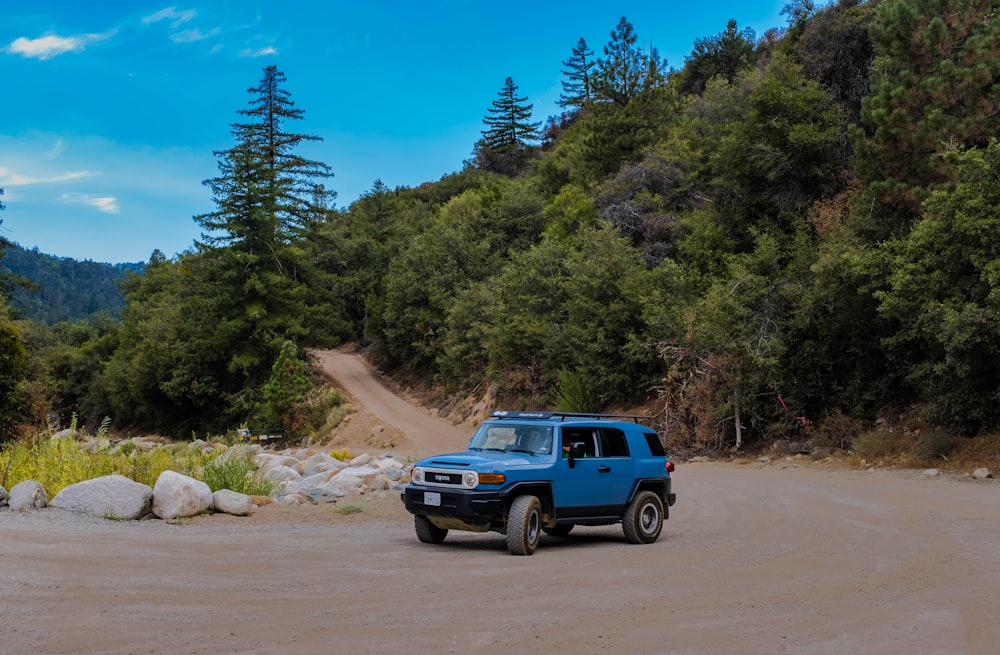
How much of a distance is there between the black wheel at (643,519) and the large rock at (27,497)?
981cm

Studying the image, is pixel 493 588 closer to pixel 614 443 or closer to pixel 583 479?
pixel 583 479

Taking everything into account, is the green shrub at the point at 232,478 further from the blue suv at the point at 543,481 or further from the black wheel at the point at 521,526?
the black wheel at the point at 521,526

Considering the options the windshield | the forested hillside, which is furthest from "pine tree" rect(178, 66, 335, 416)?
the windshield

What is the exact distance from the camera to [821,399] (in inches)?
1022

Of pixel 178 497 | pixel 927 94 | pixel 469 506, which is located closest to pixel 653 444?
pixel 469 506

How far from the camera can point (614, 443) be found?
1259 cm

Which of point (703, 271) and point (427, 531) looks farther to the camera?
point (703, 271)

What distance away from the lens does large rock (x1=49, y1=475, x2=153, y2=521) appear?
13312mm

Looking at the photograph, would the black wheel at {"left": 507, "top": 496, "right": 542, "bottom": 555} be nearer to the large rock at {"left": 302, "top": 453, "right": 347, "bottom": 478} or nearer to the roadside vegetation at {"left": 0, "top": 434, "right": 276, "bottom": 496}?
the roadside vegetation at {"left": 0, "top": 434, "right": 276, "bottom": 496}

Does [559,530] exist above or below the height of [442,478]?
below

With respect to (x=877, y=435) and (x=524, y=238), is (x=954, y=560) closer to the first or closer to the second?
(x=877, y=435)

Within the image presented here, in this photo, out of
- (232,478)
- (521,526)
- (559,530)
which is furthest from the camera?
(232,478)

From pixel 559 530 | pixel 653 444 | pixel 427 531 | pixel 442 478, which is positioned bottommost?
pixel 559 530

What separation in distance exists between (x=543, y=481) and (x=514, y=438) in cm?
108
